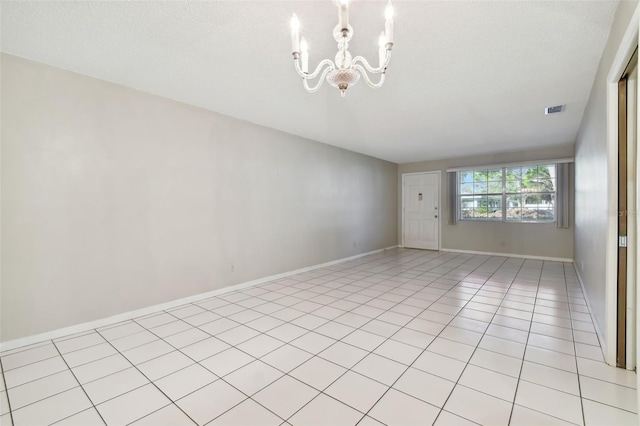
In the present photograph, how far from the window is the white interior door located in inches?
24.2

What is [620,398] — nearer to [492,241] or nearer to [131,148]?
[131,148]

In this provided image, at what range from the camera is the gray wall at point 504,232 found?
589 centimetres

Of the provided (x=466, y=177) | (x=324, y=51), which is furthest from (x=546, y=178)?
(x=324, y=51)

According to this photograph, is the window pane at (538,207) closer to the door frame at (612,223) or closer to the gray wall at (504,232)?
the gray wall at (504,232)

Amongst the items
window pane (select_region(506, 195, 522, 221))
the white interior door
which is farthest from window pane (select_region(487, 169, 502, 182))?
the white interior door

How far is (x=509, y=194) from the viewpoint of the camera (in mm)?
6496

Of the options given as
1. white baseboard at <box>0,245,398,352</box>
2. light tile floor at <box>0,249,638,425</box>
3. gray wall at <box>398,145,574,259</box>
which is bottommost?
light tile floor at <box>0,249,638,425</box>

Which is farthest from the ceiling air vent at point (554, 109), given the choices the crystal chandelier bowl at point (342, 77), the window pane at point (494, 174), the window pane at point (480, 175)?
the crystal chandelier bowl at point (342, 77)

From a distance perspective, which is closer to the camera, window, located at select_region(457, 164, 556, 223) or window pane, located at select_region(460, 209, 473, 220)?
window, located at select_region(457, 164, 556, 223)

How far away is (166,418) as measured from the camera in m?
1.61

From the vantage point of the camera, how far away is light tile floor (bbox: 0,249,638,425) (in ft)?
5.39

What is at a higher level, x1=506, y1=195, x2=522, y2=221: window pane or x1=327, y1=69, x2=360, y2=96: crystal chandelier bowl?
x1=327, y1=69, x2=360, y2=96: crystal chandelier bowl

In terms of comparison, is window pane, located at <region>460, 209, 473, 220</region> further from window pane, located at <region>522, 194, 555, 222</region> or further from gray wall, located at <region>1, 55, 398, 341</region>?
gray wall, located at <region>1, 55, 398, 341</region>

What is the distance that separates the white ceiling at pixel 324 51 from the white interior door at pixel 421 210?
141 inches
